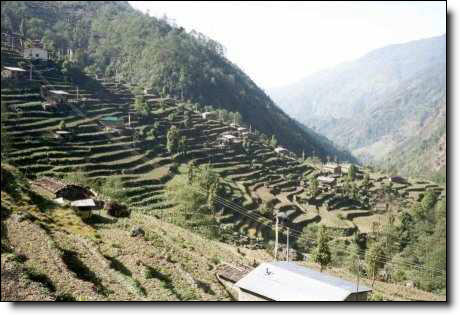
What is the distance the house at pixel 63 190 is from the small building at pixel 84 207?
75 cm

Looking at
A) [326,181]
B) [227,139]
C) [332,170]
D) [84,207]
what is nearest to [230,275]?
[84,207]

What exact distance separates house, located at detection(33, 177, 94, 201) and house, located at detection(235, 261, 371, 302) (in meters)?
7.32

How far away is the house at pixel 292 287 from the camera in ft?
21.8

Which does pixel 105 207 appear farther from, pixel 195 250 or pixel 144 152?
pixel 144 152

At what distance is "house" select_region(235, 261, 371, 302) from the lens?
6652 millimetres

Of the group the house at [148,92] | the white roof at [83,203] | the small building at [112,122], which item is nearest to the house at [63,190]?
the white roof at [83,203]

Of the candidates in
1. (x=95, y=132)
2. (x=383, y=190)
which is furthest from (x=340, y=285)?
(x=383, y=190)

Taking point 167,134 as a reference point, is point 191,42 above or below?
above

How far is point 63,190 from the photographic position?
42.2 feet

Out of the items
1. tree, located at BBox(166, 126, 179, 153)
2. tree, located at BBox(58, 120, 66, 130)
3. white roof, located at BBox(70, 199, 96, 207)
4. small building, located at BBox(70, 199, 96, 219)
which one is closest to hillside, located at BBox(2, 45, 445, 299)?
tree, located at BBox(58, 120, 66, 130)

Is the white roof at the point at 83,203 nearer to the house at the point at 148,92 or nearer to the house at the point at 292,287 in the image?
the house at the point at 292,287

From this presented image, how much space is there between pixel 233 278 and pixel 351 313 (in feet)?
8.10

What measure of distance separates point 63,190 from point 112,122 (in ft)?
42.6

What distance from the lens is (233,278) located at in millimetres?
8344
